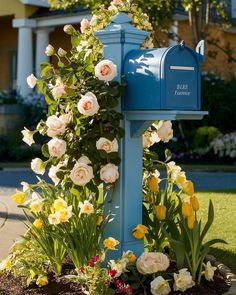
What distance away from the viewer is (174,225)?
5.14 metres

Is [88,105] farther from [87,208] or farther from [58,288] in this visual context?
[58,288]

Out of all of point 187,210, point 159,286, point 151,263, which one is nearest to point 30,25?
point 187,210

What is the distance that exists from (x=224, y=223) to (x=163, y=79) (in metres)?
3.83

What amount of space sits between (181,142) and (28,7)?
24.5 ft

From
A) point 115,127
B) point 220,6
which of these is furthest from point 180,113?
point 220,6

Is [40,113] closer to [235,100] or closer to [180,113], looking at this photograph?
[235,100]

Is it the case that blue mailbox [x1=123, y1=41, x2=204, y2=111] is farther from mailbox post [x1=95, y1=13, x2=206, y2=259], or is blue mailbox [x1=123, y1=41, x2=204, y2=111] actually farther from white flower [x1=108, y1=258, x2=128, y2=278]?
Answer: white flower [x1=108, y1=258, x2=128, y2=278]

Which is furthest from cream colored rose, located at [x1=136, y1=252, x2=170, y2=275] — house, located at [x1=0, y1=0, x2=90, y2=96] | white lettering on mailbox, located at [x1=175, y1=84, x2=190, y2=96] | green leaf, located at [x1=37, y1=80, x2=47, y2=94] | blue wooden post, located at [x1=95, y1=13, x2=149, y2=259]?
house, located at [x1=0, y1=0, x2=90, y2=96]

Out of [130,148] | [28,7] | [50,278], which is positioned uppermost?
[28,7]

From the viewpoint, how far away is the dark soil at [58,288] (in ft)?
15.8

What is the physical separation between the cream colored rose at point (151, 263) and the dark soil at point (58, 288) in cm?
17

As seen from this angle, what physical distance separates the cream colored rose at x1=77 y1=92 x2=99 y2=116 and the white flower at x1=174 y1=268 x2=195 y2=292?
1234mm

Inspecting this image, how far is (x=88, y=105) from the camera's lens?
15.5ft

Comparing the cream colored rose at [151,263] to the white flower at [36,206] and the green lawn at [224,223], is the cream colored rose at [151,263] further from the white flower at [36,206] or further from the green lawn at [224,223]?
the green lawn at [224,223]
